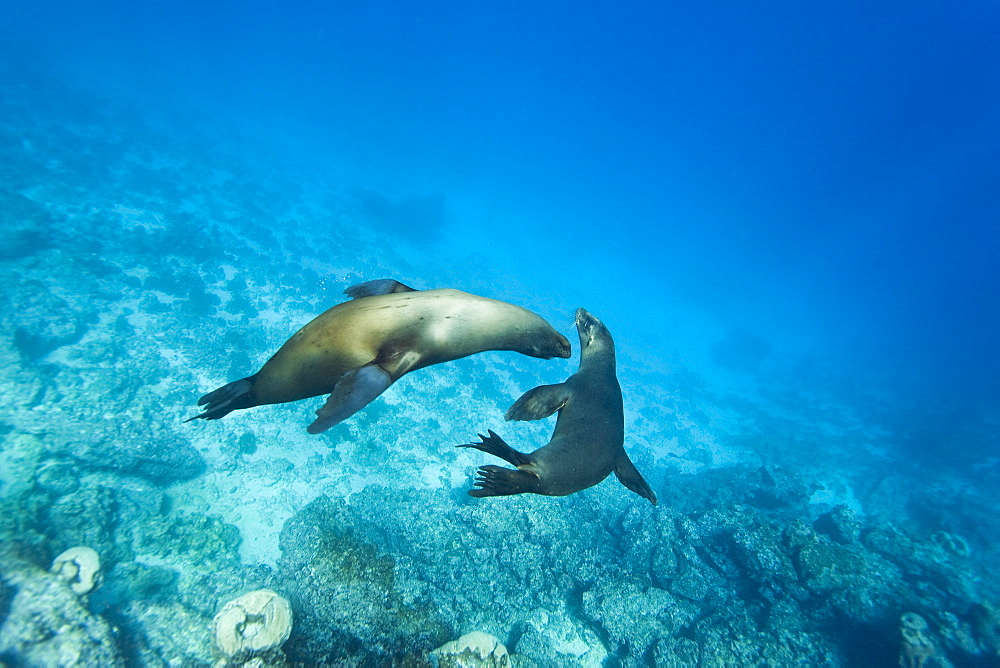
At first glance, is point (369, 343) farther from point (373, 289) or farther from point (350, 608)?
point (350, 608)

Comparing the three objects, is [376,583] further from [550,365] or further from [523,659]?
[550,365]

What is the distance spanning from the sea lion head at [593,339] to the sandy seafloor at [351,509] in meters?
4.70

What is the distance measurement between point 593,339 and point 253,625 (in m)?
5.49

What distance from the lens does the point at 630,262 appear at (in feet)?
218

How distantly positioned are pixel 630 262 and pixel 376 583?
2665 inches

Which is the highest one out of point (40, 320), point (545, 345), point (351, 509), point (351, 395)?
point (545, 345)

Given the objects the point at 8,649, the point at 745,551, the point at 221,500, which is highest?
the point at 745,551

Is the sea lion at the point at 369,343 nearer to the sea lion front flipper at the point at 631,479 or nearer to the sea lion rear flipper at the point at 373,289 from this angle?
the sea lion rear flipper at the point at 373,289

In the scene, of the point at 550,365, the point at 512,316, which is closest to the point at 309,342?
the point at 512,316

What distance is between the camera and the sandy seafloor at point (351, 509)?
650 centimetres

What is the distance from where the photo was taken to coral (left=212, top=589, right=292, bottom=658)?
14.9 ft

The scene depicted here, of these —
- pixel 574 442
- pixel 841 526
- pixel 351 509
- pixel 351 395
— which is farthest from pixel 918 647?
pixel 351 509

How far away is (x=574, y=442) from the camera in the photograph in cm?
309

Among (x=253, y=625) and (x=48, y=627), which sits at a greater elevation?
(x=253, y=625)
